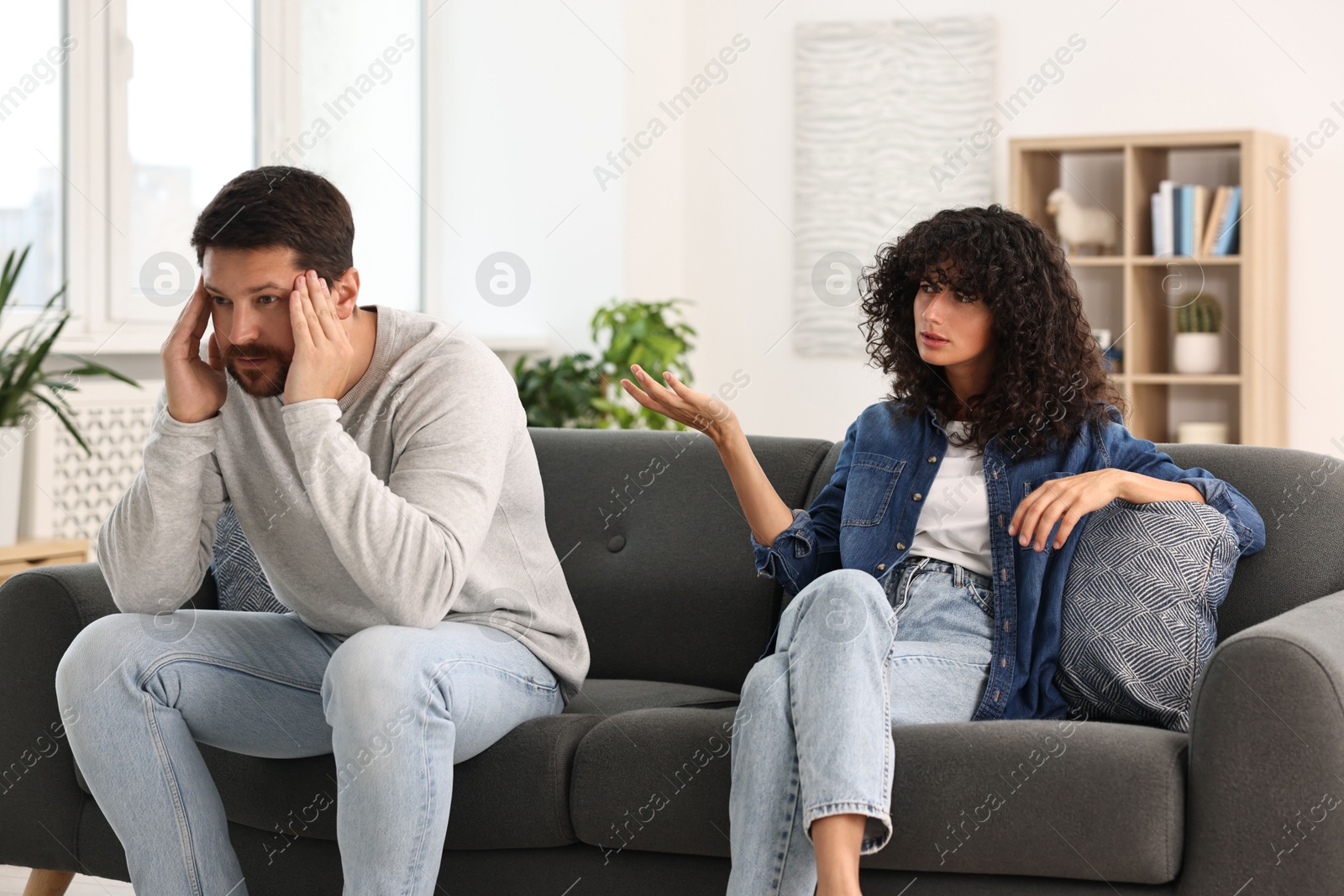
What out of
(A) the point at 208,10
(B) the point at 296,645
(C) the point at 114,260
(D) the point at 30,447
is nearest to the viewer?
(B) the point at 296,645

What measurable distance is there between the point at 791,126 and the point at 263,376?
11.2 ft

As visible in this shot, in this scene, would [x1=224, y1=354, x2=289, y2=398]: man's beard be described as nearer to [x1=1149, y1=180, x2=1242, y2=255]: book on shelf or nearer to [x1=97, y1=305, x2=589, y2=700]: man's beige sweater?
[x1=97, y1=305, x2=589, y2=700]: man's beige sweater

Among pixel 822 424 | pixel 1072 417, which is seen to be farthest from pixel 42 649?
pixel 822 424

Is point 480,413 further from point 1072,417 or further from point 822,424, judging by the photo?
point 822,424

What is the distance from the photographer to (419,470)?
1604 millimetres

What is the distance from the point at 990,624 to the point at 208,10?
300 centimetres

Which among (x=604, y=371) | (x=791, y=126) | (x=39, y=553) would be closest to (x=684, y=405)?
(x=39, y=553)

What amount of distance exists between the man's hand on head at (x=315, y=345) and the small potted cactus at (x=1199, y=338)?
3.19m

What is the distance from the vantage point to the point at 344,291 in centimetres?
172

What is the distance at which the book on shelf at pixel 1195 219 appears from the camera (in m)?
4.09

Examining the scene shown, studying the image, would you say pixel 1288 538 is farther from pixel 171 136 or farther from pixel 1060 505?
pixel 171 136

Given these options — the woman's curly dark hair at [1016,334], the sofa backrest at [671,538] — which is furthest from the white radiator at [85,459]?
the woman's curly dark hair at [1016,334]

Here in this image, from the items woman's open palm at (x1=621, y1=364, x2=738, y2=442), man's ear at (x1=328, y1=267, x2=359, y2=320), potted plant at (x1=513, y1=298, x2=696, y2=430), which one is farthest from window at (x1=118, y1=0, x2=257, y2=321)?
woman's open palm at (x1=621, y1=364, x2=738, y2=442)

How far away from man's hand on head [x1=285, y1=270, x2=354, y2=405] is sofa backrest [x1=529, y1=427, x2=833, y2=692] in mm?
710
